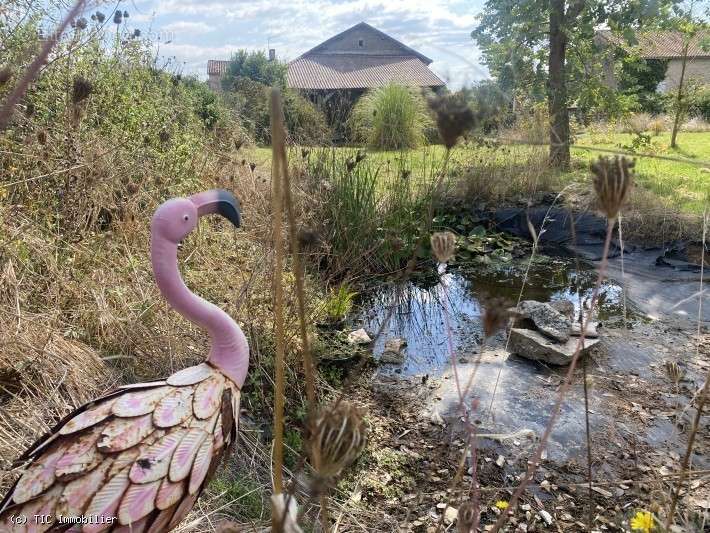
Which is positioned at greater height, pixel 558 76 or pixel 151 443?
pixel 558 76

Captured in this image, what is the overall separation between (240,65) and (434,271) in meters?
20.9

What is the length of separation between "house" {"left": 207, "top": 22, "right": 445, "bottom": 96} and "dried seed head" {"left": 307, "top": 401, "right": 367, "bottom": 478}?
61.6 ft

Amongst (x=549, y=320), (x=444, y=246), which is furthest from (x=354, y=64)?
(x=444, y=246)

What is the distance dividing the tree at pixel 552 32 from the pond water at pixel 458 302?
270 centimetres

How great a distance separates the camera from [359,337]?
3.72 metres

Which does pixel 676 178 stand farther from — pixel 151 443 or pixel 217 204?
pixel 151 443

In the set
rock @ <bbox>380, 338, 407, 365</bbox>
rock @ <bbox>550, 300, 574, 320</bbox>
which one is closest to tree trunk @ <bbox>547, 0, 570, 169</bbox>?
rock @ <bbox>550, 300, 574, 320</bbox>

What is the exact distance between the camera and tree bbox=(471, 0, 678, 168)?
7977 millimetres

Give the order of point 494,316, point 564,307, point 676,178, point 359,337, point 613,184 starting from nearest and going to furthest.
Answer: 1. point 613,184
2. point 494,316
3. point 359,337
4. point 564,307
5. point 676,178

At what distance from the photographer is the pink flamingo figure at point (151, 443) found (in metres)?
1.20

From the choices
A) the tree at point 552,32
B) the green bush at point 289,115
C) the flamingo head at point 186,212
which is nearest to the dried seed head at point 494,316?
the flamingo head at point 186,212

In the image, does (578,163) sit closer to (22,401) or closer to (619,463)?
(619,463)

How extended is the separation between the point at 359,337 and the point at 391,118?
322 inches

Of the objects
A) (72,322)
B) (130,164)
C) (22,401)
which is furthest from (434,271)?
(22,401)
